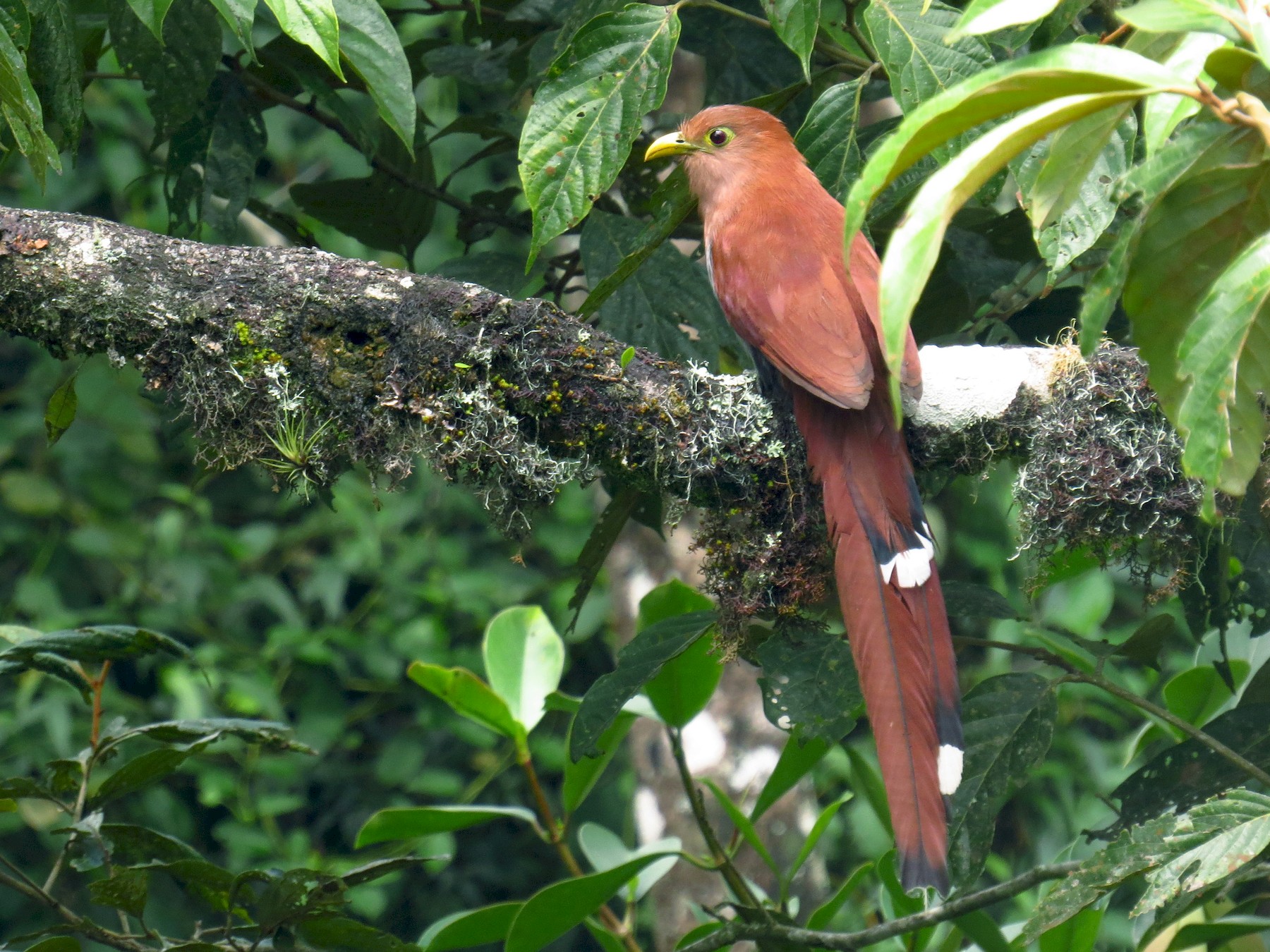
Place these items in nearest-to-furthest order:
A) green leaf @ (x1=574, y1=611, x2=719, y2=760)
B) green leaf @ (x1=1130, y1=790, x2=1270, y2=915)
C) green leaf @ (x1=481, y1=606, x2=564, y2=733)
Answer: green leaf @ (x1=1130, y1=790, x2=1270, y2=915) → green leaf @ (x1=574, y1=611, x2=719, y2=760) → green leaf @ (x1=481, y1=606, x2=564, y2=733)

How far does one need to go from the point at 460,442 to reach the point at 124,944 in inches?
38.0

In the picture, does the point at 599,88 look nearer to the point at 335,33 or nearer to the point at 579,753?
the point at 335,33

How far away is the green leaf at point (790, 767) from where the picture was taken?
7.32 ft

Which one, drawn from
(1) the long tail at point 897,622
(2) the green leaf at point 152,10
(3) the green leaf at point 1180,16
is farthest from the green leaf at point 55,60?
(3) the green leaf at point 1180,16

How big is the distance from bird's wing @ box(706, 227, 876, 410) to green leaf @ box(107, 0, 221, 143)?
1.04 meters

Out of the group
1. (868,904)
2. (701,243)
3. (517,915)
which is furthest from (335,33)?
(868,904)

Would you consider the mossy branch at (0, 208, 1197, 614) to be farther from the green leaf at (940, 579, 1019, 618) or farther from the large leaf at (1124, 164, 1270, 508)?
the large leaf at (1124, 164, 1270, 508)

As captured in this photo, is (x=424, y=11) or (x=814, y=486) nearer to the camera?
(x=814, y=486)

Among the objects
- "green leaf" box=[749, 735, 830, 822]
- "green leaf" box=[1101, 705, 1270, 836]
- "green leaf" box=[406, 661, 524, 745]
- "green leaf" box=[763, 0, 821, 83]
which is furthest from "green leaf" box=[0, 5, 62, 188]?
"green leaf" box=[1101, 705, 1270, 836]

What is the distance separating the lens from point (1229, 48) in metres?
0.94

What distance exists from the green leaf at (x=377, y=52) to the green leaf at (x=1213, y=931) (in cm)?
166

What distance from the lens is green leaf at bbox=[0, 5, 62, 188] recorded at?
58.5 inches

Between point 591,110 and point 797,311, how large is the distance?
2.02 feet

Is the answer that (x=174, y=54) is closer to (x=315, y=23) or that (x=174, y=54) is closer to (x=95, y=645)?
(x=315, y=23)
